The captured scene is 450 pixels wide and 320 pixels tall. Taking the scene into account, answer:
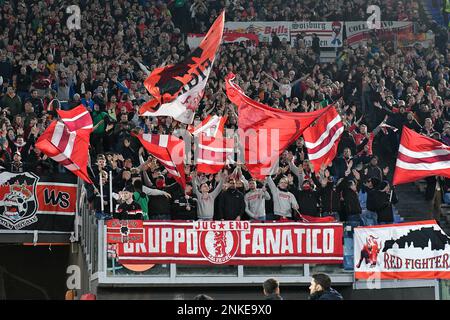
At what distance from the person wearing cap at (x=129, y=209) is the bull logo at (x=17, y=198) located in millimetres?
1997

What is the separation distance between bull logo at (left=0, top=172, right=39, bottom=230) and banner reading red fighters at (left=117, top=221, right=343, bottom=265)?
2.21 meters

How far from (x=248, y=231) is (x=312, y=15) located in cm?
1502

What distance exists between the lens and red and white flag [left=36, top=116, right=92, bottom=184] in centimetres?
1925

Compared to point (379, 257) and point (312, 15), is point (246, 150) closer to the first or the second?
point (379, 257)

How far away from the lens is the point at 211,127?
21203mm

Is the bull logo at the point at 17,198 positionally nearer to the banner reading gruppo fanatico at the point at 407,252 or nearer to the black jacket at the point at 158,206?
the black jacket at the point at 158,206

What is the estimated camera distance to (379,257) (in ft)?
63.7

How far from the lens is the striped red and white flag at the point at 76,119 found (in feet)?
64.0

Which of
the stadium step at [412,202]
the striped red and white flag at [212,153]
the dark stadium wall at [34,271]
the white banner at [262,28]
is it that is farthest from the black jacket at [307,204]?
the white banner at [262,28]

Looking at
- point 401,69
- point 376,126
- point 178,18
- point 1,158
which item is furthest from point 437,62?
point 1,158

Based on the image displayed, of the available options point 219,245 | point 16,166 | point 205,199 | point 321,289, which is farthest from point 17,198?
point 321,289

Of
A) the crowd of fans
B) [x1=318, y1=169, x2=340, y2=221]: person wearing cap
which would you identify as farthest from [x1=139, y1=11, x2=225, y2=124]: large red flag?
[x1=318, y1=169, x2=340, y2=221]: person wearing cap

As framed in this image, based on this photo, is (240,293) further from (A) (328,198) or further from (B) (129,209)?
(B) (129,209)

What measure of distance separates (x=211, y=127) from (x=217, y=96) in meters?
3.14
